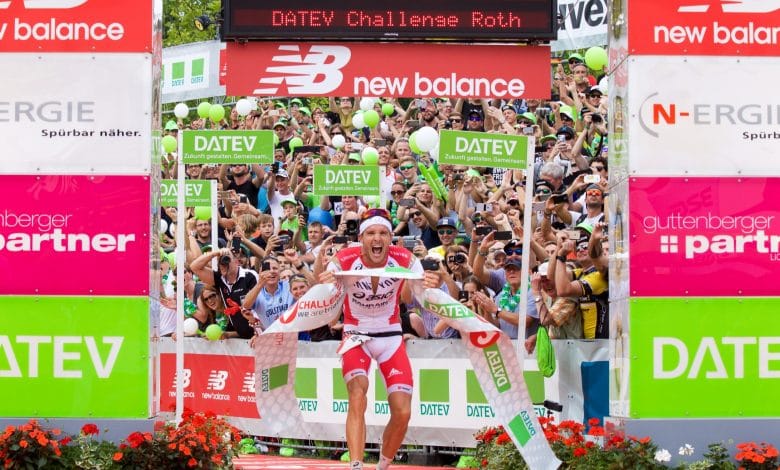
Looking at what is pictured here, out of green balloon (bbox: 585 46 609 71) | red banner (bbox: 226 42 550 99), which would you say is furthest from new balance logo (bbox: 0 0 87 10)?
green balloon (bbox: 585 46 609 71)

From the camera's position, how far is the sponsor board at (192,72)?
2655cm

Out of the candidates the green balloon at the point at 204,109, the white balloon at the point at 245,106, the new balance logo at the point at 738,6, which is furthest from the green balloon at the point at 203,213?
the new balance logo at the point at 738,6

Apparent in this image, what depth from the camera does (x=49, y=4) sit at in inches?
394

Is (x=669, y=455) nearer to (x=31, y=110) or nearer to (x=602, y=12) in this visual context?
(x=31, y=110)

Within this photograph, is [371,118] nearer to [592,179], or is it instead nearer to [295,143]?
[295,143]

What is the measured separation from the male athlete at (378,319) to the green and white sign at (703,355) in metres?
2.16

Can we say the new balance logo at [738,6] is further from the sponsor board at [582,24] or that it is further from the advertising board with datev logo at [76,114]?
the sponsor board at [582,24]

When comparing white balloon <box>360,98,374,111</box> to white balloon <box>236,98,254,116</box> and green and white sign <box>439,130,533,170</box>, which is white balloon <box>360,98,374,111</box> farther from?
green and white sign <box>439,130,533,170</box>

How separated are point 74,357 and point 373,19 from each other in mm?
3642

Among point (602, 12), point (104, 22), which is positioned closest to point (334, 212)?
point (602, 12)

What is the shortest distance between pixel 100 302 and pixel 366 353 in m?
2.50

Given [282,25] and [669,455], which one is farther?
[282,25]

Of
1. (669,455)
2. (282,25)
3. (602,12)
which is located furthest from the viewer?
(602,12)

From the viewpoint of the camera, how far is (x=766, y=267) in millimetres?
9875
